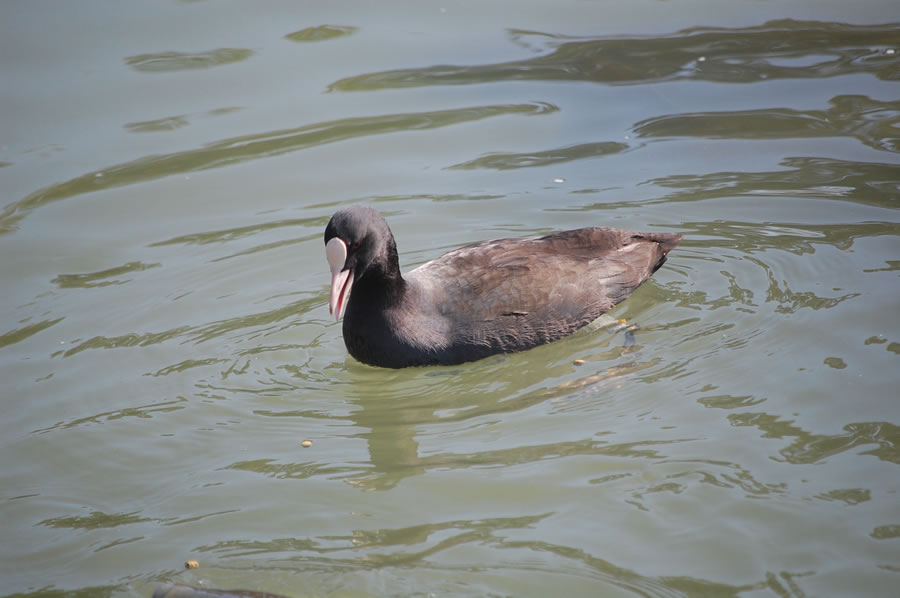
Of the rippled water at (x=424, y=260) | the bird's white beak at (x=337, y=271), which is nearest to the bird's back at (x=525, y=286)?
the rippled water at (x=424, y=260)

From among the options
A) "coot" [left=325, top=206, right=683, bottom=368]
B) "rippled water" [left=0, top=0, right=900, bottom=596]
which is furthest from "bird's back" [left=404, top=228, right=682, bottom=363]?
"rippled water" [left=0, top=0, right=900, bottom=596]

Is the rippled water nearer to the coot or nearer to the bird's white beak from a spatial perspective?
the coot

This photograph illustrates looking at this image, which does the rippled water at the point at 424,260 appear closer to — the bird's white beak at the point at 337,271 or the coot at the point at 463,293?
the coot at the point at 463,293

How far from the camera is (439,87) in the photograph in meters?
9.03

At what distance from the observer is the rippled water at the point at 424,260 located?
3.90 metres

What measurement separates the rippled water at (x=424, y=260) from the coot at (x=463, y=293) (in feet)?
0.49

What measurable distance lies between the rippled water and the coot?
0.15 metres

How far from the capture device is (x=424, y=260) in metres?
6.50

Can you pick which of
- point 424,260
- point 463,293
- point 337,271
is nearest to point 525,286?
point 463,293

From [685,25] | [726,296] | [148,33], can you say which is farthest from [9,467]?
[685,25]

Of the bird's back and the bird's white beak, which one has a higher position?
the bird's white beak

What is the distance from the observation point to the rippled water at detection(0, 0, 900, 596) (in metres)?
3.90

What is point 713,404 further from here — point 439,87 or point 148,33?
point 148,33

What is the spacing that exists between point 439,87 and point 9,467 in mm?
5497
